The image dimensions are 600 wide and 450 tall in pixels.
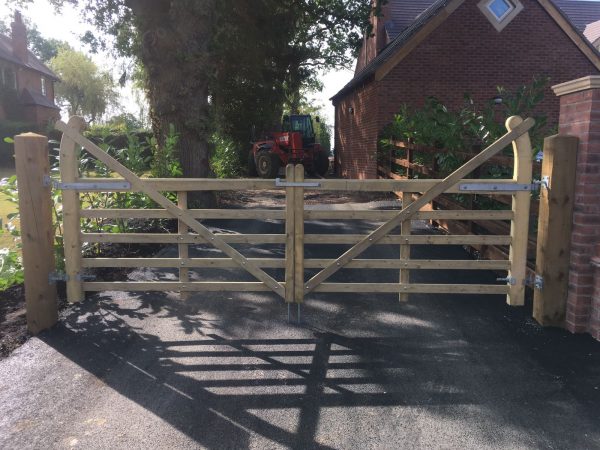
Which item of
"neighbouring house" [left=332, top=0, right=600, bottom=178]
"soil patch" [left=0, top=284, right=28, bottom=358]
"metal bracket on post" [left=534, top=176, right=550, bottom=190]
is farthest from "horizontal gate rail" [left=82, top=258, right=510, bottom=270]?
"neighbouring house" [left=332, top=0, right=600, bottom=178]

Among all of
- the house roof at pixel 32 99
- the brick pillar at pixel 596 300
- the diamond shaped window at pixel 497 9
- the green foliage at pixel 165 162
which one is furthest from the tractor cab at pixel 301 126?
the house roof at pixel 32 99

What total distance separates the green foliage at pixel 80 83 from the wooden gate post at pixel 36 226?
6779 cm

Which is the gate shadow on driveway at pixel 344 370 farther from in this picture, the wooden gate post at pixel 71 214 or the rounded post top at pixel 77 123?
the rounded post top at pixel 77 123

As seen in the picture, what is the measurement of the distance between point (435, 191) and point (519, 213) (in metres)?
0.74

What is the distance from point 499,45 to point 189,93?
10.3 metres

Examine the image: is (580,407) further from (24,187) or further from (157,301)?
(24,187)

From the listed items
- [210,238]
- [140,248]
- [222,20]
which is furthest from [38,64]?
[210,238]

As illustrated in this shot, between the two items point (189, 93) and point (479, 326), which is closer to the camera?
point (479, 326)

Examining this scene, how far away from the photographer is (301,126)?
929 inches

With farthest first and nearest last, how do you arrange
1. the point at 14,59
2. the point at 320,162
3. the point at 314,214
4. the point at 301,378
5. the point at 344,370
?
the point at 14,59
the point at 320,162
the point at 314,214
the point at 344,370
the point at 301,378

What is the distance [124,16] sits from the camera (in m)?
13.9

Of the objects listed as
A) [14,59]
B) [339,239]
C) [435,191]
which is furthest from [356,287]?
[14,59]

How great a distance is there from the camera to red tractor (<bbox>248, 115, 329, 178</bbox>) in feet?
68.7

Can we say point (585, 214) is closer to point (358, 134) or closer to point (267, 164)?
point (358, 134)
